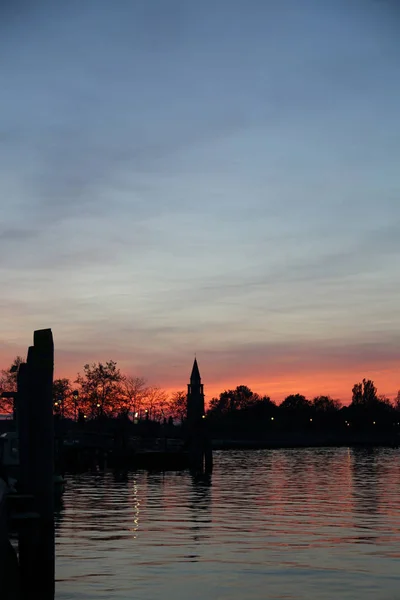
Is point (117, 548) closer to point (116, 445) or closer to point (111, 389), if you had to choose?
point (116, 445)

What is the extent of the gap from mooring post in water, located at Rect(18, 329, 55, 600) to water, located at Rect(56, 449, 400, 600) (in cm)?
226

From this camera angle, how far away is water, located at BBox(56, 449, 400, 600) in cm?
1980

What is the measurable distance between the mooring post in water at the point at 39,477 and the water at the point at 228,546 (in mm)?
2259

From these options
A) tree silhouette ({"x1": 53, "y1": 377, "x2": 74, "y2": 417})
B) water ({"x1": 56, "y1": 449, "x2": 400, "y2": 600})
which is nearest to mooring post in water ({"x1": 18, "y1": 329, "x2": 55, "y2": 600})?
water ({"x1": 56, "y1": 449, "x2": 400, "y2": 600})

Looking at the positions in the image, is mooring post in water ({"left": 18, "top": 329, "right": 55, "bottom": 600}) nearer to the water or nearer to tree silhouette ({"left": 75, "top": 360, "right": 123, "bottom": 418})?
the water

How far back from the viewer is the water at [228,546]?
19.8 meters

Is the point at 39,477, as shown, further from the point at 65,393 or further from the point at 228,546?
the point at 65,393

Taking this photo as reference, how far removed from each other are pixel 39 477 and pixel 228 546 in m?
11.3

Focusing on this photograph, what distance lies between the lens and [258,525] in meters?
31.7

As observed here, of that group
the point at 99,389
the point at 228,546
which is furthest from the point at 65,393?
the point at 228,546

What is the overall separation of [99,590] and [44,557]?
3.20 metres

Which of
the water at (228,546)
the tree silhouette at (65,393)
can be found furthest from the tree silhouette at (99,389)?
the water at (228,546)

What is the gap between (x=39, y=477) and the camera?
1630 centimetres

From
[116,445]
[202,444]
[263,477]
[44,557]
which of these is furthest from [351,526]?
[116,445]
